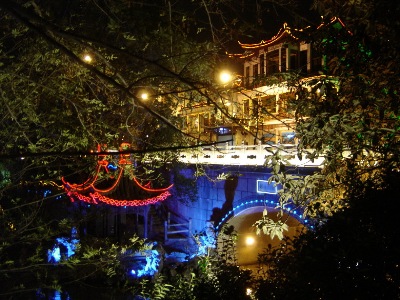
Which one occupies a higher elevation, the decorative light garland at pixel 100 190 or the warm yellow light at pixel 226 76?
the warm yellow light at pixel 226 76

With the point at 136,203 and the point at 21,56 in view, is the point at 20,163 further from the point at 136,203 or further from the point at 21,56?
the point at 136,203

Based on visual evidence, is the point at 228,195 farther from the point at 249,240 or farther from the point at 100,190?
the point at 100,190

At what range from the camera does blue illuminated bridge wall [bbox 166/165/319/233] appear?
12.1 m

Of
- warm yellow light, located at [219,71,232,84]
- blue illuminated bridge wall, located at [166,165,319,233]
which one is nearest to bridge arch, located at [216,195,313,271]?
blue illuminated bridge wall, located at [166,165,319,233]

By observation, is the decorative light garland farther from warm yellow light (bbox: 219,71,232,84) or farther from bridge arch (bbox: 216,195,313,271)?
bridge arch (bbox: 216,195,313,271)

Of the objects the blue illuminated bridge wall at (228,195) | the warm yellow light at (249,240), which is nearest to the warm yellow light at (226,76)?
the blue illuminated bridge wall at (228,195)

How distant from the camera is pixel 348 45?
12.4ft

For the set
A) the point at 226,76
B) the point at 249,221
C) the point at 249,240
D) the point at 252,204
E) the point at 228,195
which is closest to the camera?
the point at 226,76

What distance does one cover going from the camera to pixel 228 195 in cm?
1404

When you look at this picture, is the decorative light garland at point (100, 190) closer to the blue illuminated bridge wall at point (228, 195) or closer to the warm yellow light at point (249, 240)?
the blue illuminated bridge wall at point (228, 195)

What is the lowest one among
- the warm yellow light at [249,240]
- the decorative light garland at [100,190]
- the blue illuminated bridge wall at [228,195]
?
the warm yellow light at [249,240]

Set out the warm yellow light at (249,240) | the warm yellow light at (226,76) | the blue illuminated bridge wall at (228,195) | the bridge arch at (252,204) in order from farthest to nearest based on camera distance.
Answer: the warm yellow light at (249,240) → the blue illuminated bridge wall at (228,195) → the bridge arch at (252,204) → the warm yellow light at (226,76)

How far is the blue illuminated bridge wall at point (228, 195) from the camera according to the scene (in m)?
12.1

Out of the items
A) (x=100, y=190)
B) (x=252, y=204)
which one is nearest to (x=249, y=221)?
(x=252, y=204)
